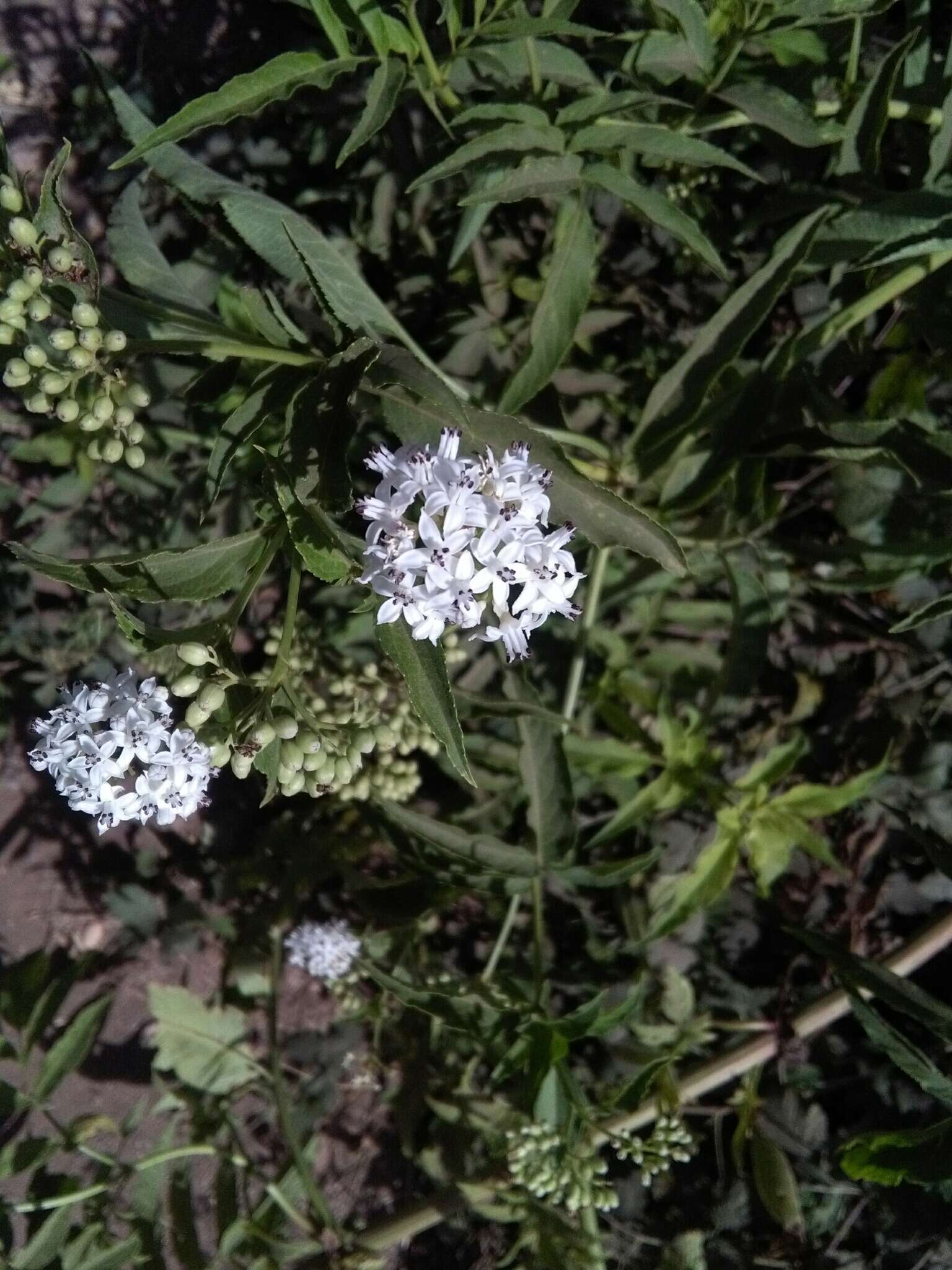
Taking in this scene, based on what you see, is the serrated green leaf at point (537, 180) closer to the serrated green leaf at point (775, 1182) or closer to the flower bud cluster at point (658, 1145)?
the flower bud cluster at point (658, 1145)

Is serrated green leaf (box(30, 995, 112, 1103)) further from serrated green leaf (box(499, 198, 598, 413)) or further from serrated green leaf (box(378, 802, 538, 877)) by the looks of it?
serrated green leaf (box(499, 198, 598, 413))

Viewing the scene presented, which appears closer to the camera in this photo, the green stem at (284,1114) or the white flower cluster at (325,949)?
the green stem at (284,1114)

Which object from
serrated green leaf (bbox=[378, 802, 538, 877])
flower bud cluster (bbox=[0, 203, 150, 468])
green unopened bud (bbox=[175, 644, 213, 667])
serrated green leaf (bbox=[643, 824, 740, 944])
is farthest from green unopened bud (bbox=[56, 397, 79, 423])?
serrated green leaf (bbox=[643, 824, 740, 944])

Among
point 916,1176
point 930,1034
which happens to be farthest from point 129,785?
point 930,1034

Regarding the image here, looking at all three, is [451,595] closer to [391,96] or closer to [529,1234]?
[391,96]

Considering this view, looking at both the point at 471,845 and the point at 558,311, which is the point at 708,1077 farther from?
the point at 558,311

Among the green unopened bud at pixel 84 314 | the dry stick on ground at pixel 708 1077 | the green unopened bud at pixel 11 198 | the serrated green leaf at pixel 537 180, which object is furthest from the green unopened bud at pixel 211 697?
the dry stick on ground at pixel 708 1077
